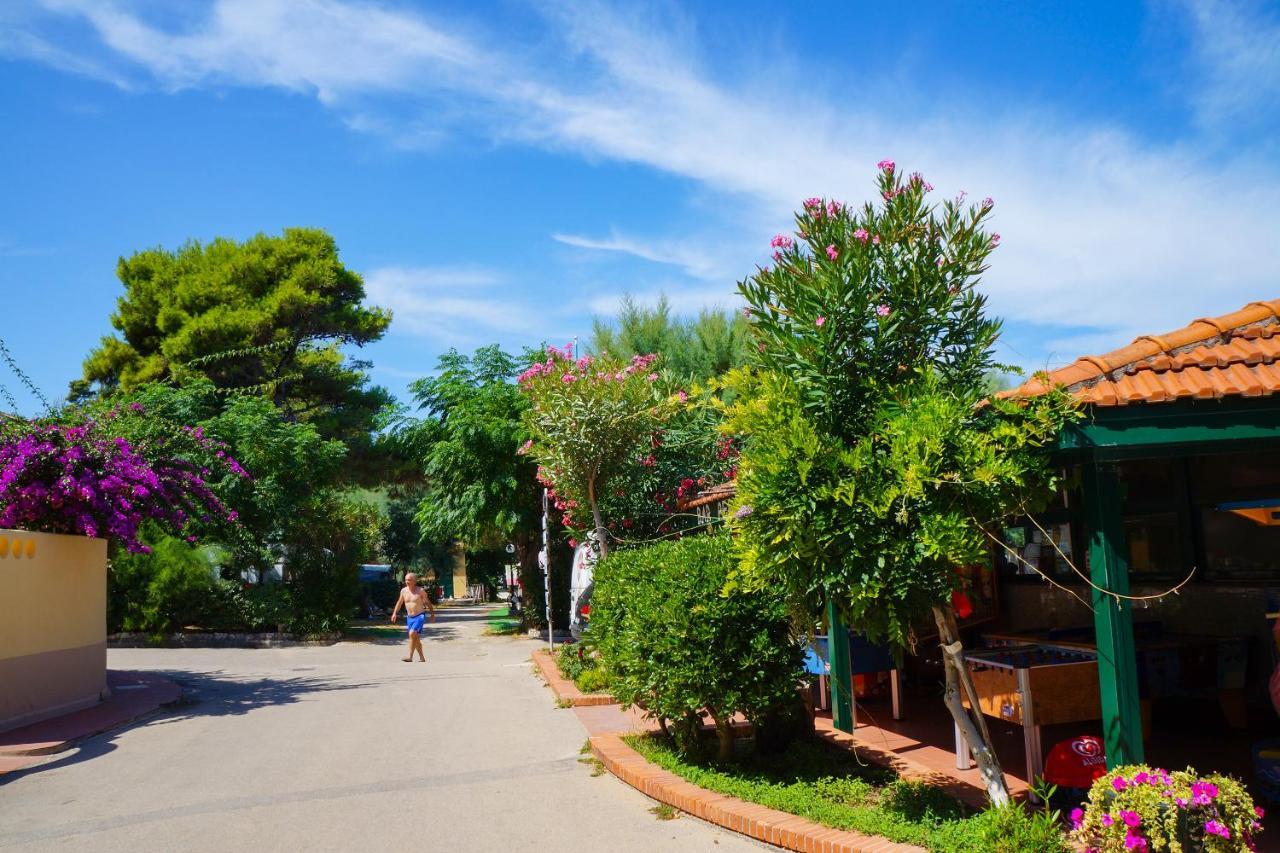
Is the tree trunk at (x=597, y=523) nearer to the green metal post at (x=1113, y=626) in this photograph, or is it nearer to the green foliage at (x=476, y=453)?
the green metal post at (x=1113, y=626)

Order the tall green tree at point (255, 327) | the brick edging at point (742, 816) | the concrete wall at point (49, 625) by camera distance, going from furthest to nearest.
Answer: the tall green tree at point (255, 327) < the concrete wall at point (49, 625) < the brick edging at point (742, 816)

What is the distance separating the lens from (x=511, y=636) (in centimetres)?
2353

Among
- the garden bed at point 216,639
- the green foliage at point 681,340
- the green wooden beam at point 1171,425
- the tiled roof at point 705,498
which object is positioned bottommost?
the garden bed at point 216,639

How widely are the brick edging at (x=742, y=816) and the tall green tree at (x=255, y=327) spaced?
874 inches

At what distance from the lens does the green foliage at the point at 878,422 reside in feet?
15.8

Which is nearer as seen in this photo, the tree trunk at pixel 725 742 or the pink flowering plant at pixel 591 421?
the tree trunk at pixel 725 742

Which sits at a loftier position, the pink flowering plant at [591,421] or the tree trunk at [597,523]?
the pink flowering plant at [591,421]

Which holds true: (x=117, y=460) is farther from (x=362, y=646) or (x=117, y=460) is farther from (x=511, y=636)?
(x=511, y=636)

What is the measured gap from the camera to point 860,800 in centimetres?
602

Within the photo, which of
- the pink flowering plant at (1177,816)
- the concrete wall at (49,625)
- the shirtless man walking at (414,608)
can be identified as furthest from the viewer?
the shirtless man walking at (414,608)

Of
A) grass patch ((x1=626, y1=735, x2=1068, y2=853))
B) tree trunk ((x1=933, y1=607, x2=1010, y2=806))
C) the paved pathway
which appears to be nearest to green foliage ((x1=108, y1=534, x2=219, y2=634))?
the paved pathway

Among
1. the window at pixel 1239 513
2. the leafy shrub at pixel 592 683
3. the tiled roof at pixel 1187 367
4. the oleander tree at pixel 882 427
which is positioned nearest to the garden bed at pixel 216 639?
the leafy shrub at pixel 592 683

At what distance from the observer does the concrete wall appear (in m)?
10.3

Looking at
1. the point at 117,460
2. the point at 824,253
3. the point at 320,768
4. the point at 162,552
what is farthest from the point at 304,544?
the point at 824,253
